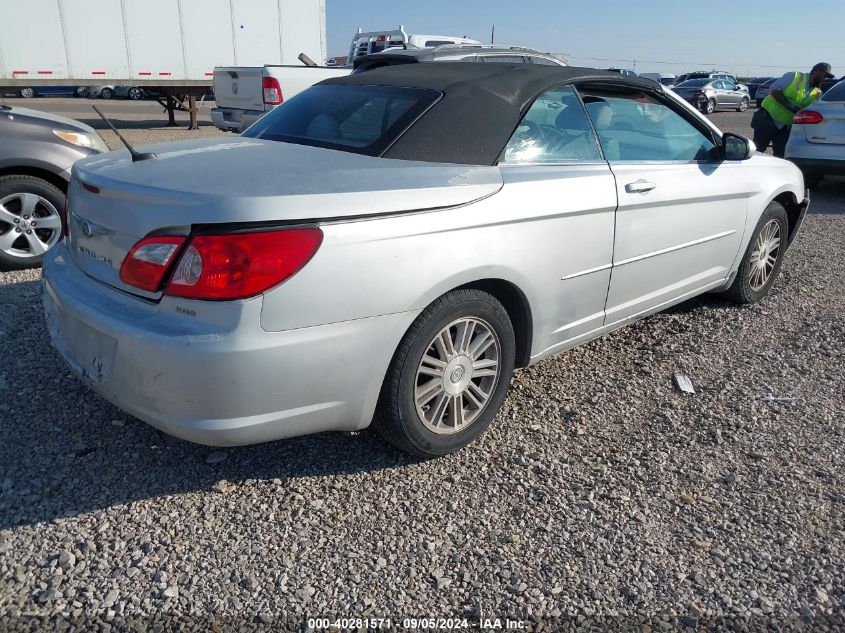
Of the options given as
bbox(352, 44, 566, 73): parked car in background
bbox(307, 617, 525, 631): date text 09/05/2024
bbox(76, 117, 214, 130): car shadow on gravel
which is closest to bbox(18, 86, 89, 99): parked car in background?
bbox(76, 117, 214, 130): car shadow on gravel

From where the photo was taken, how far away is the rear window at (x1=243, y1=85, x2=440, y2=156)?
3137 millimetres

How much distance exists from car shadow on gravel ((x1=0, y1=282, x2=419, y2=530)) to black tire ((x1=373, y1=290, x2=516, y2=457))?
212 millimetres

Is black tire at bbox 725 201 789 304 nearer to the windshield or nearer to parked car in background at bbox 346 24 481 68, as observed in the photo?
parked car in background at bbox 346 24 481 68

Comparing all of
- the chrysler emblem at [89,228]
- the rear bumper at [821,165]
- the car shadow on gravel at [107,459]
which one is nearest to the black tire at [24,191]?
the car shadow on gravel at [107,459]

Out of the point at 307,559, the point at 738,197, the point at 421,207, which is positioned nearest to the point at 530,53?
the point at 738,197

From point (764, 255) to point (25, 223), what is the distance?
5403 mm

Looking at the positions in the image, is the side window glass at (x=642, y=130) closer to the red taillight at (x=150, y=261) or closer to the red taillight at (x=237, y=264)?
the red taillight at (x=237, y=264)

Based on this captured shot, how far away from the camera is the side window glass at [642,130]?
370 centimetres

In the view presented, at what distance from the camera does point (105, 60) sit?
51.3 feet

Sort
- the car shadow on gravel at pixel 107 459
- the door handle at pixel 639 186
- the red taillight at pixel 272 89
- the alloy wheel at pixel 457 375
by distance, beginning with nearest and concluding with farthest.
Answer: the car shadow on gravel at pixel 107 459, the alloy wheel at pixel 457 375, the door handle at pixel 639 186, the red taillight at pixel 272 89

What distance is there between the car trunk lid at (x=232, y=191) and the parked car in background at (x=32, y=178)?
8.20 feet

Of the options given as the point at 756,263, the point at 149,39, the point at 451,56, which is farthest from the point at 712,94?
the point at 756,263

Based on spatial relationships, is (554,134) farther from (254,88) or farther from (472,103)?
(254,88)

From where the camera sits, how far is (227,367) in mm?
2324
